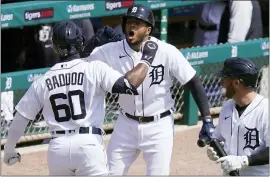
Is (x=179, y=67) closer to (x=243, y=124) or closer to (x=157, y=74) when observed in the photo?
(x=157, y=74)

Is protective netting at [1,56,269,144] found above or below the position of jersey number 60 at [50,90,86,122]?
below

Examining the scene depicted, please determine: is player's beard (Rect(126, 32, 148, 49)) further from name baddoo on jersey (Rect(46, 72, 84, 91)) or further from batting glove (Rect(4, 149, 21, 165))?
batting glove (Rect(4, 149, 21, 165))

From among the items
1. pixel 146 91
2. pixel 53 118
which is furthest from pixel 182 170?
pixel 53 118

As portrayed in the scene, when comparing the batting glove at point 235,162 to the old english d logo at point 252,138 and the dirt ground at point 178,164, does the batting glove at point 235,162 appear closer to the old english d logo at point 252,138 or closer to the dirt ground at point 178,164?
the old english d logo at point 252,138

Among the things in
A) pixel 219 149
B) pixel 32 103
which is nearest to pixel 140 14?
pixel 32 103

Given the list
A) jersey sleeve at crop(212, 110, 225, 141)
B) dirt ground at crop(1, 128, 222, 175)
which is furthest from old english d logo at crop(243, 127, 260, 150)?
dirt ground at crop(1, 128, 222, 175)

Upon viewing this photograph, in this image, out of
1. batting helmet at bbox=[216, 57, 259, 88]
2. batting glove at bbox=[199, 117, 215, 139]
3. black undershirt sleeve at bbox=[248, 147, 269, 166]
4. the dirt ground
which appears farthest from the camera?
the dirt ground

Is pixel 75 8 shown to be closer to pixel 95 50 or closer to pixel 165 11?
pixel 165 11

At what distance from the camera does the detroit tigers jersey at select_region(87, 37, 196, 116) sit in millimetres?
6488

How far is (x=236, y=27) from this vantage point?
31.2 feet

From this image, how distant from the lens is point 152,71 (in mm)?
6477

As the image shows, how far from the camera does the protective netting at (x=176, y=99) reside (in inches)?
337

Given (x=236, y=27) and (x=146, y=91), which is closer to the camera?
(x=146, y=91)

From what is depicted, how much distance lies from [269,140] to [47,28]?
175 inches
